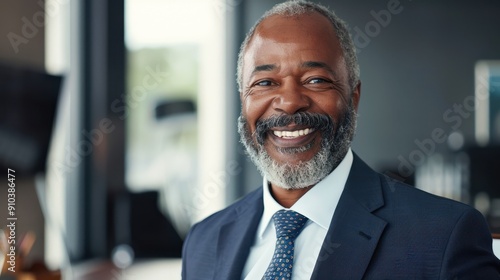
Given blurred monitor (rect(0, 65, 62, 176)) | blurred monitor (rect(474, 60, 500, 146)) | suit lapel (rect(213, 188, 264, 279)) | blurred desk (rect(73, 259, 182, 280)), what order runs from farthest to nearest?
1. blurred monitor (rect(474, 60, 500, 146))
2. blurred desk (rect(73, 259, 182, 280))
3. blurred monitor (rect(0, 65, 62, 176))
4. suit lapel (rect(213, 188, 264, 279))

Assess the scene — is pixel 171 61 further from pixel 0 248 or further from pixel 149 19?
pixel 0 248

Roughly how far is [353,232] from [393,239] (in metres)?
0.08

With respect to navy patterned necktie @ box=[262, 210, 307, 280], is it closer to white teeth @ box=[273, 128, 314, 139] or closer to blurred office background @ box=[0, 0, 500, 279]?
white teeth @ box=[273, 128, 314, 139]

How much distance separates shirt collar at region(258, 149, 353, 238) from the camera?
4.51 feet

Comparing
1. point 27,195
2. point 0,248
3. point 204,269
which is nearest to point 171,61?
point 27,195

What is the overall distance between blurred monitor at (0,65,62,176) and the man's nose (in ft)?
6.56

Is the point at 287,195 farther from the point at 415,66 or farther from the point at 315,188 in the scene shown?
the point at 415,66

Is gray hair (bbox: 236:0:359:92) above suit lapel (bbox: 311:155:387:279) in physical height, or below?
above

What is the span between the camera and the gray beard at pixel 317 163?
1389 mm

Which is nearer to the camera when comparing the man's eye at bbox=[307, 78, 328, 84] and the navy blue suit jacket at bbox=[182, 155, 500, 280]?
the navy blue suit jacket at bbox=[182, 155, 500, 280]

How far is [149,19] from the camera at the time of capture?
16.6 ft

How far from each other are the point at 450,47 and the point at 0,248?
4572 millimetres

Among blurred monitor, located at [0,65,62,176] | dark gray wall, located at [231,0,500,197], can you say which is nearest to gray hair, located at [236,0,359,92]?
blurred monitor, located at [0,65,62,176]

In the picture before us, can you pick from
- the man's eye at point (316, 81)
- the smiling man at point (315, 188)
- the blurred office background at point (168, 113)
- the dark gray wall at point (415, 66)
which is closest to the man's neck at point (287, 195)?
the smiling man at point (315, 188)
